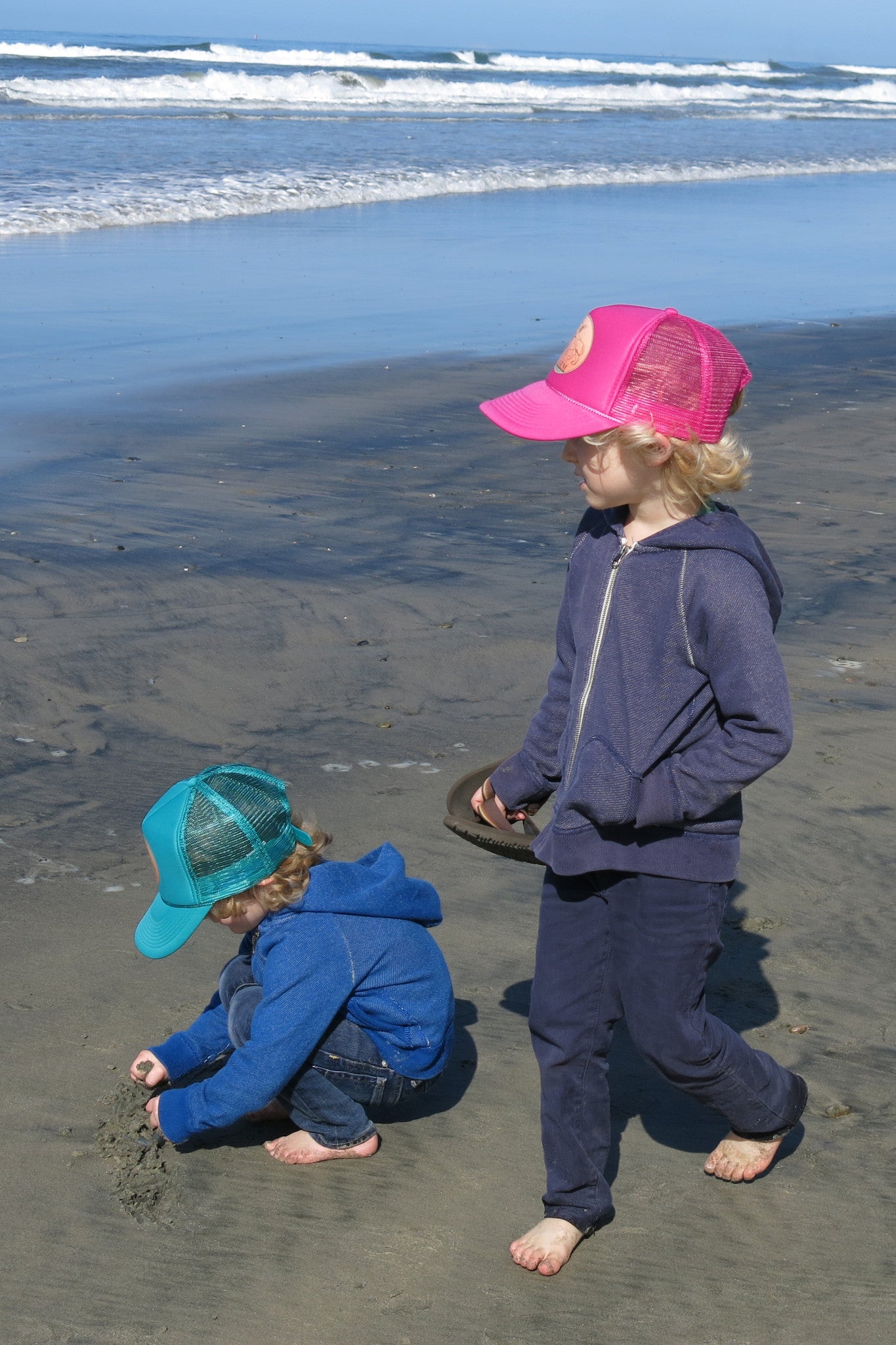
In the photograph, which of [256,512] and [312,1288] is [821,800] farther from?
[256,512]

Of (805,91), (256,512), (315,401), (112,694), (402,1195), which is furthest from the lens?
(805,91)

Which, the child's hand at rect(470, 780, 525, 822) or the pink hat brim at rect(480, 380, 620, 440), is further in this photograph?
the child's hand at rect(470, 780, 525, 822)

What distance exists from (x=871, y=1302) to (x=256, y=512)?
4.62 m

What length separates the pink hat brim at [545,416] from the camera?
7.14 ft

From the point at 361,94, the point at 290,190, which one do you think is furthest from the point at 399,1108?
the point at 361,94

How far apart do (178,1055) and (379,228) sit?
13829 millimetres

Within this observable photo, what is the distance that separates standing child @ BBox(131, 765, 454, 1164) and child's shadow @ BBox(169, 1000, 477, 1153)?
0.09m

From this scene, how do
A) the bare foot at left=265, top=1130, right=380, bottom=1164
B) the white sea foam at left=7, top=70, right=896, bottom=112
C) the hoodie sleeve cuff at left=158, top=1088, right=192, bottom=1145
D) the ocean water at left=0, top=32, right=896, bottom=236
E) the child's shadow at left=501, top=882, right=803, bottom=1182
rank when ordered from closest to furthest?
1. the hoodie sleeve cuff at left=158, top=1088, right=192, bottom=1145
2. the bare foot at left=265, top=1130, right=380, bottom=1164
3. the child's shadow at left=501, top=882, right=803, bottom=1182
4. the ocean water at left=0, top=32, right=896, bottom=236
5. the white sea foam at left=7, top=70, right=896, bottom=112

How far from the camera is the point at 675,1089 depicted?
2666mm

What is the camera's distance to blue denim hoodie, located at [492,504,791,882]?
215 cm

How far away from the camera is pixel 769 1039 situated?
9.64 feet

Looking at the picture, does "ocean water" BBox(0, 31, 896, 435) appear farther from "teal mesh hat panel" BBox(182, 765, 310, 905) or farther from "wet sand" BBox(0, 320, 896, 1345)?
"teal mesh hat panel" BBox(182, 765, 310, 905)

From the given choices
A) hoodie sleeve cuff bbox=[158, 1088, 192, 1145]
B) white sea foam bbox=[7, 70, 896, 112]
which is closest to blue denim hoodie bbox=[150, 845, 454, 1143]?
hoodie sleeve cuff bbox=[158, 1088, 192, 1145]

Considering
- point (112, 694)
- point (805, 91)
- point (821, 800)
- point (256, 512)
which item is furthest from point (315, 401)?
point (805, 91)
